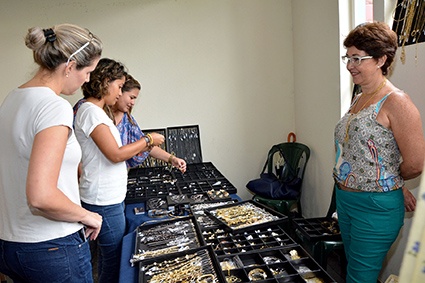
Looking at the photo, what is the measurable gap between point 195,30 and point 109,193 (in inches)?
91.3

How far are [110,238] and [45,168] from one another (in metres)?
0.87

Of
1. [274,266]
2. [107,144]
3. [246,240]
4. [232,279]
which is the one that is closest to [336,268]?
[246,240]

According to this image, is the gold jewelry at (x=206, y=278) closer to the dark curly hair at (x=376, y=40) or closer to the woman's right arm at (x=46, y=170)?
the woman's right arm at (x=46, y=170)

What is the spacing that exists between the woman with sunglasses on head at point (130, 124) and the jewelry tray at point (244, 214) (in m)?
0.61

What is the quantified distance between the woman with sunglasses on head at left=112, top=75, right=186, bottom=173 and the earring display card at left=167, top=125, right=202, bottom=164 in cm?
89

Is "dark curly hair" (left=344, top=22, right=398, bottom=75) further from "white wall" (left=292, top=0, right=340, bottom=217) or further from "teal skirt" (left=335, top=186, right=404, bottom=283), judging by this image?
"white wall" (left=292, top=0, right=340, bottom=217)

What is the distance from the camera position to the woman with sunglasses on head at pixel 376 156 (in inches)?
59.2

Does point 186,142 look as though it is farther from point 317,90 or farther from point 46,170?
point 46,170

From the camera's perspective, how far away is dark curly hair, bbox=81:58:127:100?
1788 millimetres

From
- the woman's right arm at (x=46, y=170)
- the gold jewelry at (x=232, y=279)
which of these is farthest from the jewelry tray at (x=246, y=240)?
the woman's right arm at (x=46, y=170)

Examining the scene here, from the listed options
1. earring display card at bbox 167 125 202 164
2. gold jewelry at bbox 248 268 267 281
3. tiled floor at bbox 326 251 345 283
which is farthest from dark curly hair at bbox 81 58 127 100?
tiled floor at bbox 326 251 345 283

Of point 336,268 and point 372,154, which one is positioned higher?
point 372,154

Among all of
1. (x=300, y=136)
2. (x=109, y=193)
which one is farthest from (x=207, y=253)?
(x=300, y=136)

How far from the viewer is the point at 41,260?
44.8 inches
